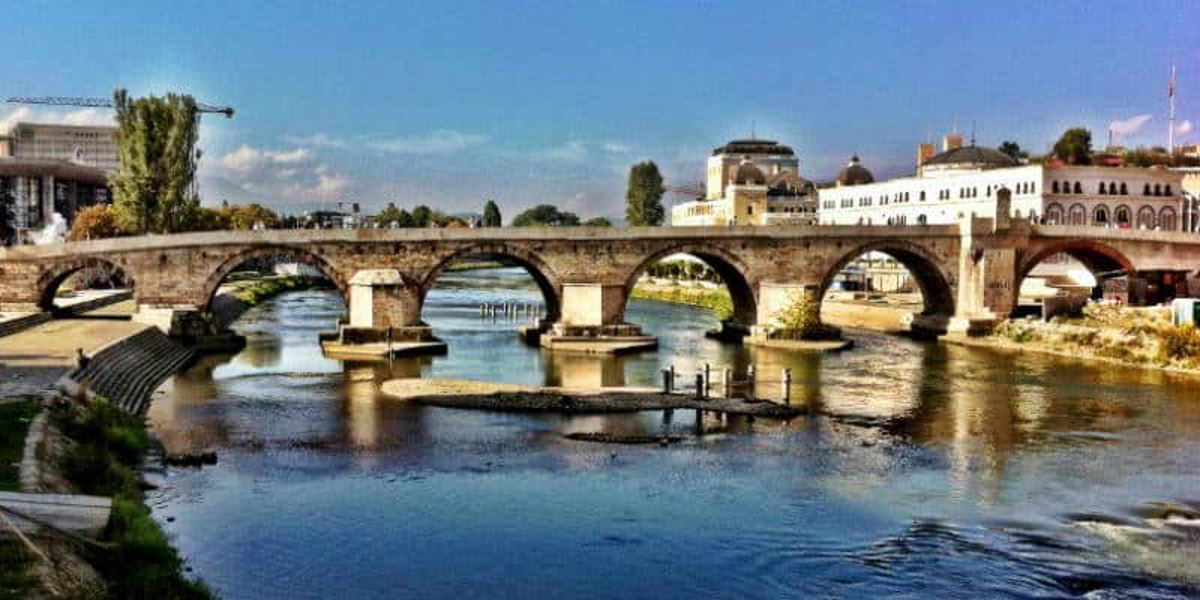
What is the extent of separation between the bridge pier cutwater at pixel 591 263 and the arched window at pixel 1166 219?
15858mm

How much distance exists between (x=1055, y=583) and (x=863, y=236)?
3460 centimetres

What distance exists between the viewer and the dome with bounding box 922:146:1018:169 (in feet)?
246

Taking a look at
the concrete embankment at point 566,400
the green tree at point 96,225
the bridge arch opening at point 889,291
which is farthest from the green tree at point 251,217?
the concrete embankment at point 566,400

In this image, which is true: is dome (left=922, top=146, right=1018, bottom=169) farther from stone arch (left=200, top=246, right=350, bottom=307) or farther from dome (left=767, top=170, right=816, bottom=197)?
stone arch (left=200, top=246, right=350, bottom=307)

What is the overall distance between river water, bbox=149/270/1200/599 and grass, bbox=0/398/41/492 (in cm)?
256

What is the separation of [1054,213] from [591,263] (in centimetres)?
3218

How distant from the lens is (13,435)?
18.0 m

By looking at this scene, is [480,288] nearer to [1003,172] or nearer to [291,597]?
[1003,172]

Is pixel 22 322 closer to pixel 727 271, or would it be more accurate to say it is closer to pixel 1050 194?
pixel 727 271

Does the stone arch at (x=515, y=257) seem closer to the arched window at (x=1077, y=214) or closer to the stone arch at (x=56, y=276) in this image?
the stone arch at (x=56, y=276)

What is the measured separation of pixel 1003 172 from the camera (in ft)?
221

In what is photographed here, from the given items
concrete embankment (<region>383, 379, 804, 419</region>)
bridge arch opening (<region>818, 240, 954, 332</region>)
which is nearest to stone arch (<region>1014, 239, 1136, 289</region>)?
bridge arch opening (<region>818, 240, 954, 332</region>)

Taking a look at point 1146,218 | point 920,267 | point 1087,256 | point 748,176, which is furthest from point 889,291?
point 748,176

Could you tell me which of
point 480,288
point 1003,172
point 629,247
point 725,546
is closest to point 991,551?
point 725,546
